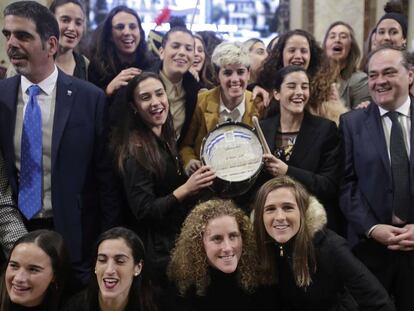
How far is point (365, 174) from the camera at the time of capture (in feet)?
12.9

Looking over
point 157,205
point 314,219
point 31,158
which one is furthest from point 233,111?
point 31,158

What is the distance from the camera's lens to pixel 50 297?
12.0 ft

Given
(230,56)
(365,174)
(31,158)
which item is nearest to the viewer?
(31,158)

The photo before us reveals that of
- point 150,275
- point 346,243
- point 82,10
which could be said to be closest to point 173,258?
point 150,275

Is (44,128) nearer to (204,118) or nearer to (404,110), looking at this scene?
(204,118)

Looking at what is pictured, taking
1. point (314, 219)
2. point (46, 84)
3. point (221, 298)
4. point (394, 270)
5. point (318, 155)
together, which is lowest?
point (221, 298)

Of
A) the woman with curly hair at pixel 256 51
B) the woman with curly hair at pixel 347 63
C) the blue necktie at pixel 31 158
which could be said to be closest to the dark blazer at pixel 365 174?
the woman with curly hair at pixel 347 63

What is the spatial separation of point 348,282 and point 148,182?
126 cm

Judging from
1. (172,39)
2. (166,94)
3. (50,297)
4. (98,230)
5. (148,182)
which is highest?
(172,39)

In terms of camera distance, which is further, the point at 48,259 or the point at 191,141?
the point at 191,141

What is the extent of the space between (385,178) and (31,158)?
1932 mm

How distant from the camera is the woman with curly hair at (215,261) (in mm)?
3795

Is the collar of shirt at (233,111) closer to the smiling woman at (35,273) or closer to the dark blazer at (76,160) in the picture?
the dark blazer at (76,160)

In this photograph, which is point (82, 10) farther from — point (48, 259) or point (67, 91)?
point (48, 259)
